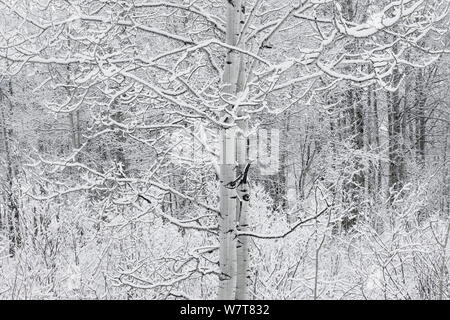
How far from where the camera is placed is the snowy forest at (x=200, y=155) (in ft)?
13.6

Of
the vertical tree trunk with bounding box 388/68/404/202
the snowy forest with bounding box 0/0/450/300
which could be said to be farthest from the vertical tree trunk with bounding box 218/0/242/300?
the vertical tree trunk with bounding box 388/68/404/202

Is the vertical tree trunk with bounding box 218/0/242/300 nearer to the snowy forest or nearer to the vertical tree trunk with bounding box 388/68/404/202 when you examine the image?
the snowy forest

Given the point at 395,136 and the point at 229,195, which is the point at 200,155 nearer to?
the point at 229,195

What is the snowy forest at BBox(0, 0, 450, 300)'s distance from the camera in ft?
13.6

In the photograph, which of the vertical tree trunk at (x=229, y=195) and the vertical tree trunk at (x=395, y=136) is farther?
the vertical tree trunk at (x=395, y=136)

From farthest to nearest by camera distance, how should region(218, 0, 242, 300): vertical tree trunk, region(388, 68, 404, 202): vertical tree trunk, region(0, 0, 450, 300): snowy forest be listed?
region(388, 68, 404, 202): vertical tree trunk < region(218, 0, 242, 300): vertical tree trunk < region(0, 0, 450, 300): snowy forest

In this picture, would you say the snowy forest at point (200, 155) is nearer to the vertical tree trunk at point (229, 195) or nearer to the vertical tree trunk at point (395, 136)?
the vertical tree trunk at point (229, 195)

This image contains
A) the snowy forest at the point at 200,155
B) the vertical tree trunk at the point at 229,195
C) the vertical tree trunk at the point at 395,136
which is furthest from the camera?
the vertical tree trunk at the point at 395,136

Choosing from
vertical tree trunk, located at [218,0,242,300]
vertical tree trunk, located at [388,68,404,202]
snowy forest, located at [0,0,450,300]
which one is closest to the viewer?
snowy forest, located at [0,0,450,300]

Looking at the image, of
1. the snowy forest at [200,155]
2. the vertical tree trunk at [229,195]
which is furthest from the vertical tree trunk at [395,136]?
the vertical tree trunk at [229,195]

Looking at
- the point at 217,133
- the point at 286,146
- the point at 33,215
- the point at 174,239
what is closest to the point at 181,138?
Answer: the point at 217,133

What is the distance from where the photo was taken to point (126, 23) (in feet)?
14.3

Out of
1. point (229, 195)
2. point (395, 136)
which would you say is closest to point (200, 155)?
point (229, 195)
